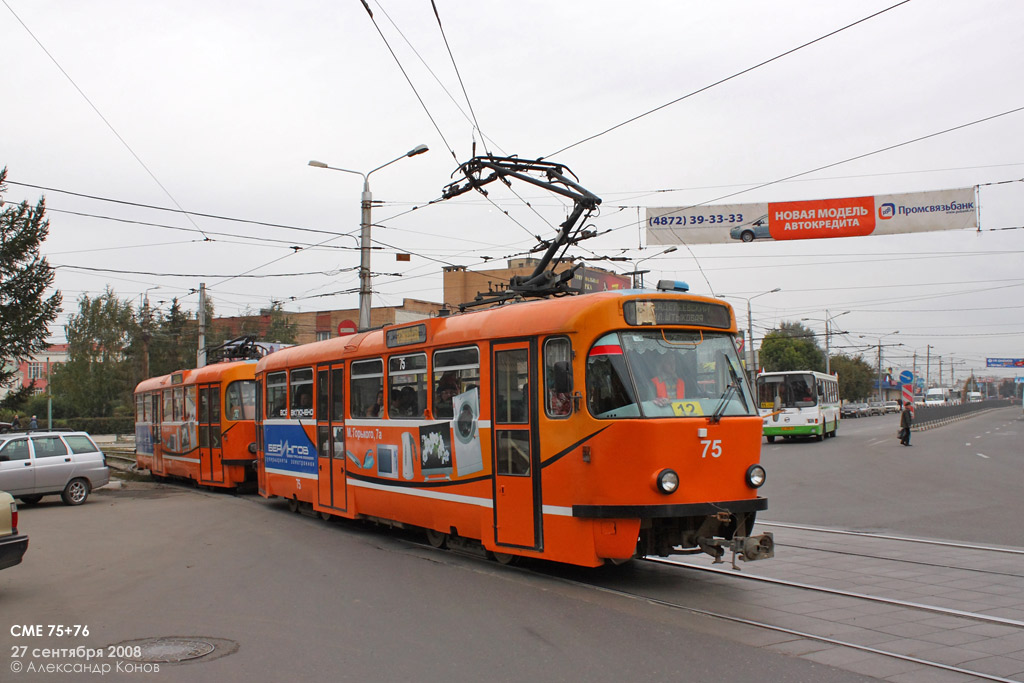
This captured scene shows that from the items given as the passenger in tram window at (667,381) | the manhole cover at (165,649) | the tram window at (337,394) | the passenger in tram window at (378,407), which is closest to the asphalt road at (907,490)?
the passenger in tram window at (667,381)

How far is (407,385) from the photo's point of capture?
37.7 ft

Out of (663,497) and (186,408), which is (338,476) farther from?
(186,408)

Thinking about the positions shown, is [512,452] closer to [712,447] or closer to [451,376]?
[451,376]

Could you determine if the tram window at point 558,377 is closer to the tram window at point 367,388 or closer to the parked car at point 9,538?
the tram window at point 367,388

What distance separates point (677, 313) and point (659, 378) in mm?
754

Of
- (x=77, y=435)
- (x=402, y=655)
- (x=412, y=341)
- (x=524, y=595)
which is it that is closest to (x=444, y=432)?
(x=412, y=341)

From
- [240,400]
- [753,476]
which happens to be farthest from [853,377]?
[753,476]

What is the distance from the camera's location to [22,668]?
6.12m

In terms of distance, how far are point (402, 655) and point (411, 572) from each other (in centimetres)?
348

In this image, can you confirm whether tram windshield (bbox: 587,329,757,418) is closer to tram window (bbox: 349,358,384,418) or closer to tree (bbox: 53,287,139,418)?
tram window (bbox: 349,358,384,418)

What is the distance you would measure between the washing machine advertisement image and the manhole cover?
3787 millimetres

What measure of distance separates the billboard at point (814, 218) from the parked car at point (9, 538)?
18656 mm

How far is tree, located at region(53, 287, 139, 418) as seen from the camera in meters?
65.9

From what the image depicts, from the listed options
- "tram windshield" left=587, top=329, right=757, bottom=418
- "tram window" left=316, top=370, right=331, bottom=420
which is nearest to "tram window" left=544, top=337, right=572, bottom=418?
"tram windshield" left=587, top=329, right=757, bottom=418
